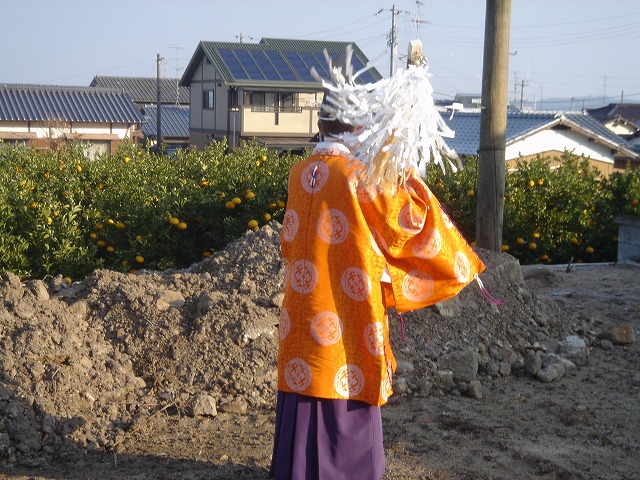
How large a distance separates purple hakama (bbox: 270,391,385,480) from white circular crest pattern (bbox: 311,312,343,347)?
0.23 m

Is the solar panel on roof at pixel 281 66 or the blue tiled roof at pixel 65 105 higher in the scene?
the solar panel on roof at pixel 281 66

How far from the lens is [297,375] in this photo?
11.0 ft

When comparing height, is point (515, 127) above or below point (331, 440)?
above

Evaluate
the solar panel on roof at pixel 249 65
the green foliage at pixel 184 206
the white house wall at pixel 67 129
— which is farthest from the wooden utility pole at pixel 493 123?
the solar panel on roof at pixel 249 65

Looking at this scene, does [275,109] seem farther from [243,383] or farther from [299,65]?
[243,383]

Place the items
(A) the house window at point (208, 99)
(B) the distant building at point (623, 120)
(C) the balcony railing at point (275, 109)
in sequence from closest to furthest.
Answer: (C) the balcony railing at point (275, 109) → (A) the house window at point (208, 99) → (B) the distant building at point (623, 120)

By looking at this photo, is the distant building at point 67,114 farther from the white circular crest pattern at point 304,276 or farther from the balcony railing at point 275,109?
the white circular crest pattern at point 304,276

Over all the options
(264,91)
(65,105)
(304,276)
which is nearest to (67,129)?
(65,105)

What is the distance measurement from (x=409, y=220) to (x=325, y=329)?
53 cm

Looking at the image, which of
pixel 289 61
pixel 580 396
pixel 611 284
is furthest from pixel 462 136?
pixel 580 396

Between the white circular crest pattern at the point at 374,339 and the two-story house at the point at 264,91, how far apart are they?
24.3 meters

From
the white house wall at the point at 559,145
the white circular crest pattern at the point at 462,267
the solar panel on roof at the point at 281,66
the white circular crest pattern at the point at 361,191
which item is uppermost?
the solar panel on roof at the point at 281,66

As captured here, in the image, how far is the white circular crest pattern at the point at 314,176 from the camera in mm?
3324

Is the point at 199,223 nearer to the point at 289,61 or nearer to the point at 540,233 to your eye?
the point at 540,233
